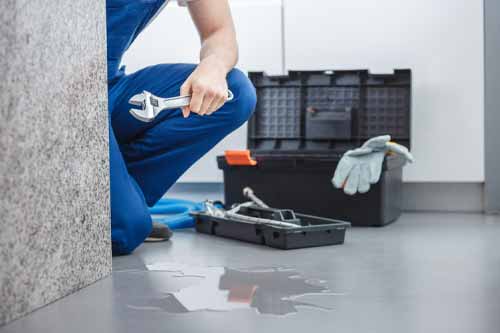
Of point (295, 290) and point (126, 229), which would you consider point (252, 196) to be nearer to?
point (126, 229)

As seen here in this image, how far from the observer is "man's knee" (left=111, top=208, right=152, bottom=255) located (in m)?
1.42

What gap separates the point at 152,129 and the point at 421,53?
0.89 m

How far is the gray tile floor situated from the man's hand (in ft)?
0.93

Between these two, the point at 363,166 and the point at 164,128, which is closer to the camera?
the point at 164,128

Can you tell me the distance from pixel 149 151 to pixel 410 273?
2.19ft

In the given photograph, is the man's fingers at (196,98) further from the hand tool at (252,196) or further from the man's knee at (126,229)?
the hand tool at (252,196)

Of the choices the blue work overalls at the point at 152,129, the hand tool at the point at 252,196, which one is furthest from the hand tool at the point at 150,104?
the hand tool at the point at 252,196

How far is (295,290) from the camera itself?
1.10 metres

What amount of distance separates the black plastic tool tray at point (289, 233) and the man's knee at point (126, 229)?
0.24 meters

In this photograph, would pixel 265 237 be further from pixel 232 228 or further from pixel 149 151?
pixel 149 151

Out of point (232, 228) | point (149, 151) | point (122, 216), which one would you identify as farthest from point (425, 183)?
point (122, 216)

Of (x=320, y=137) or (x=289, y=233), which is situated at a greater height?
(x=320, y=137)

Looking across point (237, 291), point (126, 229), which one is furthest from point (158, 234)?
point (237, 291)

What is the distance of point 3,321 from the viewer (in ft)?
2.95
